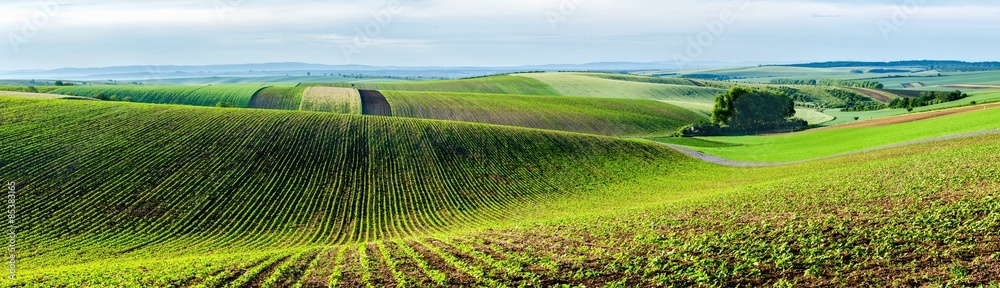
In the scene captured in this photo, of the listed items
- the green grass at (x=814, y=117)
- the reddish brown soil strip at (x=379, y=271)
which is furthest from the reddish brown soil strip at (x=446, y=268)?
the green grass at (x=814, y=117)

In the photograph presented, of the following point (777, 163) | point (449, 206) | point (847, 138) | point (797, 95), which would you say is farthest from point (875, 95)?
point (449, 206)

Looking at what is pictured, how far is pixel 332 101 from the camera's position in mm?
104875

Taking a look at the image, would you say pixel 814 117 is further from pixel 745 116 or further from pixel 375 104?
pixel 375 104

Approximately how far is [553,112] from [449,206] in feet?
205

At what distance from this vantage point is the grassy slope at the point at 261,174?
31.2m

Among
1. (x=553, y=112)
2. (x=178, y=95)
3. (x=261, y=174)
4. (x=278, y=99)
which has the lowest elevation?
(x=553, y=112)

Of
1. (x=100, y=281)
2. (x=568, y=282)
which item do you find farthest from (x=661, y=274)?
(x=100, y=281)

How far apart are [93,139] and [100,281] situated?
31.4 meters

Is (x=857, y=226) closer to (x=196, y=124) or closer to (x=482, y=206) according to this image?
(x=482, y=206)

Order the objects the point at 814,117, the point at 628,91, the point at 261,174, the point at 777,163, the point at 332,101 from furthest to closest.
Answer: the point at 628,91
the point at 814,117
the point at 332,101
the point at 777,163
the point at 261,174

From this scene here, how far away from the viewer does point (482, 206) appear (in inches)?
1540

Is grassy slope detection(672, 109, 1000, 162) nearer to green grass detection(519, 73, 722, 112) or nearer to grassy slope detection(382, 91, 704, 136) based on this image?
grassy slope detection(382, 91, 704, 136)

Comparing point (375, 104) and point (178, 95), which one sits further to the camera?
point (178, 95)

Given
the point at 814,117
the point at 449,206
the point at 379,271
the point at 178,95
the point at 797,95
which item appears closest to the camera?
the point at 379,271
